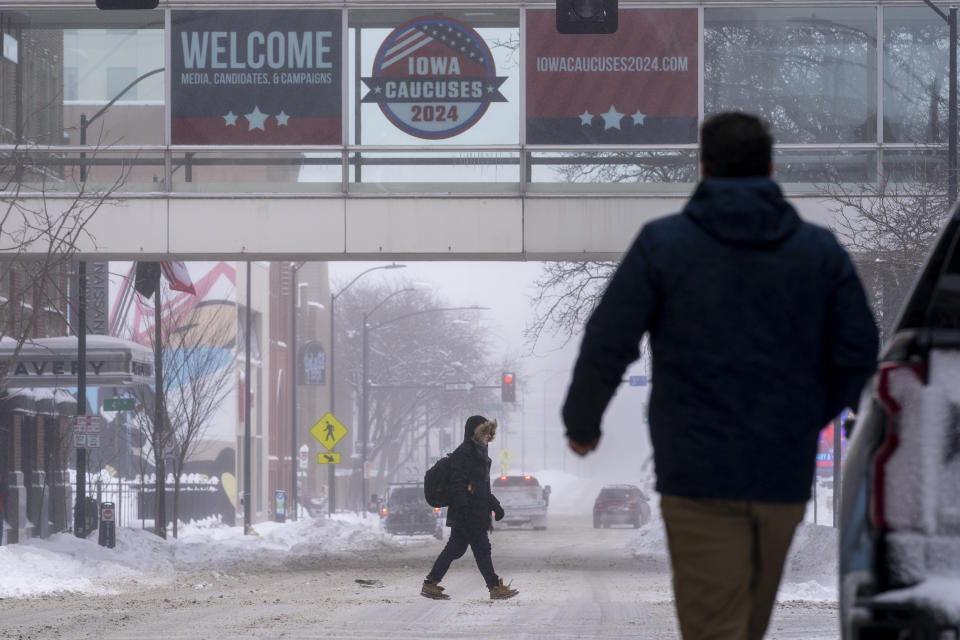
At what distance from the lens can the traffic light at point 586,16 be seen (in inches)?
541

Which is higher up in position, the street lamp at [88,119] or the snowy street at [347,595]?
the street lamp at [88,119]

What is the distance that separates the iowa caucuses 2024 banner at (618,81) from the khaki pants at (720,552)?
67.0 ft

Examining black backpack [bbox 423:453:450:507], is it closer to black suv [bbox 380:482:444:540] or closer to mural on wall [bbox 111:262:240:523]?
black suv [bbox 380:482:444:540]

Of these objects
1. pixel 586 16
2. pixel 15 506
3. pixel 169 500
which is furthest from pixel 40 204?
pixel 169 500

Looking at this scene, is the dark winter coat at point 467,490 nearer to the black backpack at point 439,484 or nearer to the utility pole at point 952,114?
the black backpack at point 439,484

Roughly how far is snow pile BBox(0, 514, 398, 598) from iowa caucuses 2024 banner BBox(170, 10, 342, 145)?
6.33 metres

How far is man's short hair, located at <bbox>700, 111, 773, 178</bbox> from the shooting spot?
482 centimetres

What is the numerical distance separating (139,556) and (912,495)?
25390 millimetres

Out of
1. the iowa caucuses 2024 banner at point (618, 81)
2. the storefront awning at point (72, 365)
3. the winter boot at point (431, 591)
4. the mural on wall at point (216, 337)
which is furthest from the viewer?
the mural on wall at point (216, 337)

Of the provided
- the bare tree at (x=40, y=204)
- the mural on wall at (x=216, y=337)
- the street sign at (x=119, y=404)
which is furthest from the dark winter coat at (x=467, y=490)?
the mural on wall at (x=216, y=337)

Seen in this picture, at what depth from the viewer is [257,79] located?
24953 mm

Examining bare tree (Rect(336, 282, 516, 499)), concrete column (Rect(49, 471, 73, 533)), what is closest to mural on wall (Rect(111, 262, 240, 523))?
concrete column (Rect(49, 471, 73, 533))

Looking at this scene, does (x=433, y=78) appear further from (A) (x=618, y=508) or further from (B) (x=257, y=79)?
(A) (x=618, y=508)

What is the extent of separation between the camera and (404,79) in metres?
25.1
